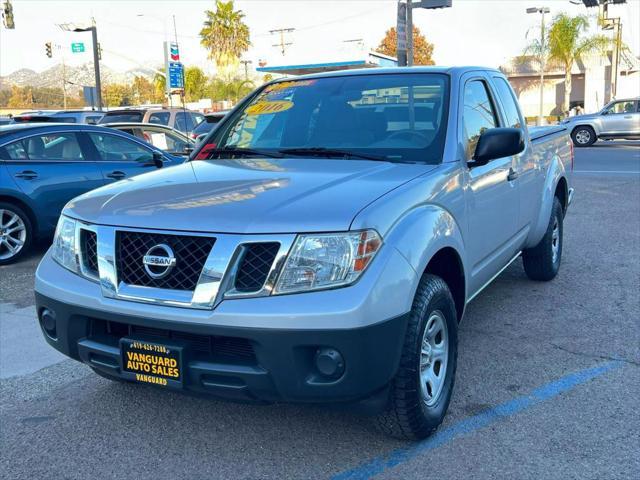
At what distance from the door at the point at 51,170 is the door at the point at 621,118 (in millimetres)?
20670

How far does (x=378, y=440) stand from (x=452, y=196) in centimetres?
130

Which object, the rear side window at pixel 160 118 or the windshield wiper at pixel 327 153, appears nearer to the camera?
the windshield wiper at pixel 327 153

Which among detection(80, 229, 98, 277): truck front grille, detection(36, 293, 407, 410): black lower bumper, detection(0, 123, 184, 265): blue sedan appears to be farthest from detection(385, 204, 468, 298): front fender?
detection(0, 123, 184, 265): blue sedan

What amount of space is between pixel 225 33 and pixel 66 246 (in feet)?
191

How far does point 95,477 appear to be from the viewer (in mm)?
3141

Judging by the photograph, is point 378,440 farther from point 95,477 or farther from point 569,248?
point 569,248

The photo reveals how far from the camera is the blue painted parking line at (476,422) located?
124 inches

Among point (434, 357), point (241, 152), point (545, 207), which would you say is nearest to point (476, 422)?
point (434, 357)

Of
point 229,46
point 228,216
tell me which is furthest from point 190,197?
point 229,46

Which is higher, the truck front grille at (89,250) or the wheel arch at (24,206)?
the truck front grille at (89,250)

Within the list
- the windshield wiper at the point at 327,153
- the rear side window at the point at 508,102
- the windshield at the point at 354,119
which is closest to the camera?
the windshield wiper at the point at 327,153

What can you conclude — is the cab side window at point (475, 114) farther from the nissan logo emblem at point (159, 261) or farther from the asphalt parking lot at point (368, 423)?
the nissan logo emblem at point (159, 261)

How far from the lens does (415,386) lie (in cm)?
313

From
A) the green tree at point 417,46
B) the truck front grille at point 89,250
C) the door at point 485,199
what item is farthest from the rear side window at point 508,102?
the green tree at point 417,46
